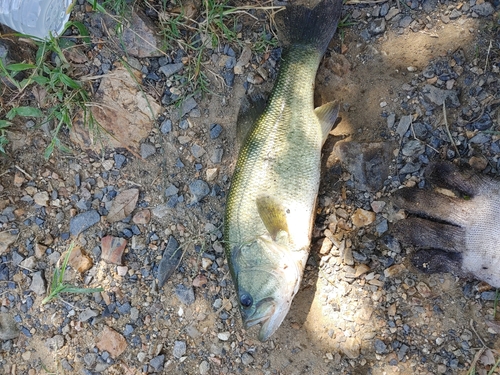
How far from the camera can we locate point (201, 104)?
439 centimetres

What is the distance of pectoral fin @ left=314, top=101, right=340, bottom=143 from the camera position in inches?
157

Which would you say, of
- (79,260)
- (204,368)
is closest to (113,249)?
(79,260)

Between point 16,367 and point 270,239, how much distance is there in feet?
9.20

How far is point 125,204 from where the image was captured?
4441mm

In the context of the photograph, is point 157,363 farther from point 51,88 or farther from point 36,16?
point 36,16

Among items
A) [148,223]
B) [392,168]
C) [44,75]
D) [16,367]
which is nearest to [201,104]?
[148,223]

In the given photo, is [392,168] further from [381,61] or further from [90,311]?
[90,311]

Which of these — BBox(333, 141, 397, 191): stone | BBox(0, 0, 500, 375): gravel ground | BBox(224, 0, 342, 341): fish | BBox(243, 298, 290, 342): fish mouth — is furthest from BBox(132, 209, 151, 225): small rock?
BBox(333, 141, 397, 191): stone

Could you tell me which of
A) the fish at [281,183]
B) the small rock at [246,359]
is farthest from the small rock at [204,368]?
the fish at [281,183]

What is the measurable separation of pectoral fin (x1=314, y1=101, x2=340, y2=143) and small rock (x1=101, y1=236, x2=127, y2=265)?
6.74ft

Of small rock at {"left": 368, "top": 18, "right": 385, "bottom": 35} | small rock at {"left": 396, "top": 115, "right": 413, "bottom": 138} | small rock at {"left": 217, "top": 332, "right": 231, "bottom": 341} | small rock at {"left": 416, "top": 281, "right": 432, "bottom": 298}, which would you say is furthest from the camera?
small rock at {"left": 217, "top": 332, "right": 231, "bottom": 341}

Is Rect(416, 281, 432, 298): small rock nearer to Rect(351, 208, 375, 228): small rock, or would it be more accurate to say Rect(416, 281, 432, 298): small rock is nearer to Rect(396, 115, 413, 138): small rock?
Rect(351, 208, 375, 228): small rock

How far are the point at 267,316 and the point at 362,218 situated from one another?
1136 mm

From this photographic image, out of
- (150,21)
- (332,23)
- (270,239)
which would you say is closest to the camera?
(270,239)
